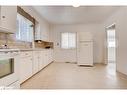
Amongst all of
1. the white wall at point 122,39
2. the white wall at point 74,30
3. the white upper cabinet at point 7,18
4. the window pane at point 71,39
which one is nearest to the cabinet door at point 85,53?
the white wall at point 122,39

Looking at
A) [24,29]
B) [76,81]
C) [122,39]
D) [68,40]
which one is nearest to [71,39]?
[68,40]

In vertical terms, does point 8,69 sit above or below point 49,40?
below

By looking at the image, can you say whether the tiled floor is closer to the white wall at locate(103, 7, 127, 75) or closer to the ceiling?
the white wall at locate(103, 7, 127, 75)

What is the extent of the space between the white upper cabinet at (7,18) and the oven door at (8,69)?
2.24 ft

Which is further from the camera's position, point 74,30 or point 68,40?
point 68,40

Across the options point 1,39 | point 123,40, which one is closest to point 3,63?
point 1,39

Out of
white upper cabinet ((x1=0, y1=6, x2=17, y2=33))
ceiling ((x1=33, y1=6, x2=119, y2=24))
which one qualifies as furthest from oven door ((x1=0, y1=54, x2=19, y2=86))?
ceiling ((x1=33, y1=6, x2=119, y2=24))

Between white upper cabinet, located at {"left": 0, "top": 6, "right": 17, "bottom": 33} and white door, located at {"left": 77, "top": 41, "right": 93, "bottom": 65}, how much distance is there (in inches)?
172

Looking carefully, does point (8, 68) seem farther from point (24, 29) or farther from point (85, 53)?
point (85, 53)

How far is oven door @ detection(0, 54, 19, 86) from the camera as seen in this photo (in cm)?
223

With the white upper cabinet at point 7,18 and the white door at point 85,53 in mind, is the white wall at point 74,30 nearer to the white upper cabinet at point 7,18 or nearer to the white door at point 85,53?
the white door at point 85,53

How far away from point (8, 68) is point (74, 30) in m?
7.22

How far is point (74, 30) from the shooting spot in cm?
944
